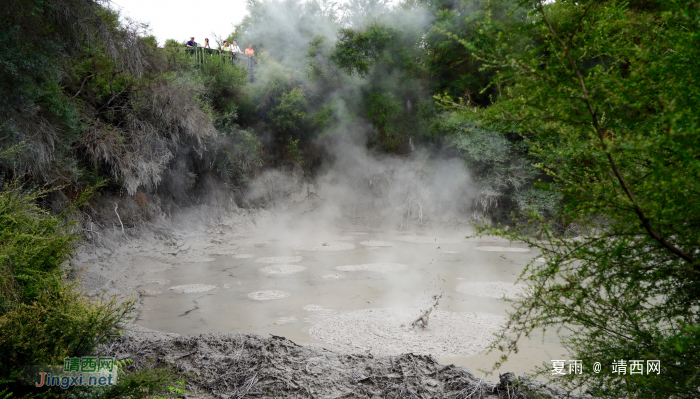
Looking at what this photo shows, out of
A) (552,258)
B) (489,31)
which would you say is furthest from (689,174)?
(489,31)

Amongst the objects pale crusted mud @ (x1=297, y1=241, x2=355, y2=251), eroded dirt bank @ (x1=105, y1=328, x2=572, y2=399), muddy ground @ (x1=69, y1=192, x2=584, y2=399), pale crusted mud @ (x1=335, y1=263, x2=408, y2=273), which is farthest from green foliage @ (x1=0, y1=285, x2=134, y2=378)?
pale crusted mud @ (x1=297, y1=241, x2=355, y2=251)

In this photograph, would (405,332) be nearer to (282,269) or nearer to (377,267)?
(377,267)

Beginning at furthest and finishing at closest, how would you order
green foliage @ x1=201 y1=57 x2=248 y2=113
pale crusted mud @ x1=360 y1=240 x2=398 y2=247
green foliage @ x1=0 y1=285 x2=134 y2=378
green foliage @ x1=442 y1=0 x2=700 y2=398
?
green foliage @ x1=201 y1=57 x2=248 y2=113, pale crusted mud @ x1=360 y1=240 x2=398 y2=247, green foliage @ x1=0 y1=285 x2=134 y2=378, green foliage @ x1=442 y1=0 x2=700 y2=398

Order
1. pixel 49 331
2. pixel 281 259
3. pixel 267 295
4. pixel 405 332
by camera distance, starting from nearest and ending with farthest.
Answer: pixel 49 331 < pixel 405 332 < pixel 267 295 < pixel 281 259

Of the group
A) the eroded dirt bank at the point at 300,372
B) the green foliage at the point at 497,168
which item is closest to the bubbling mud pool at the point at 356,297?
the eroded dirt bank at the point at 300,372

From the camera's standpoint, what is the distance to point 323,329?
568 centimetres

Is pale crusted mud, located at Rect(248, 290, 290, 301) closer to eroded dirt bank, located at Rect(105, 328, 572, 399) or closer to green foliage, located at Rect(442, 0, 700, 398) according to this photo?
eroded dirt bank, located at Rect(105, 328, 572, 399)

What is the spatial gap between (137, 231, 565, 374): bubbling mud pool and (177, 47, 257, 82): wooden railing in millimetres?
8257

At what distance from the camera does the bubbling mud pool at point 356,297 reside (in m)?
5.16

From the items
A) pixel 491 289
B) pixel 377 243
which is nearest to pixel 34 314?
pixel 491 289

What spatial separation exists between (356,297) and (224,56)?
513 inches

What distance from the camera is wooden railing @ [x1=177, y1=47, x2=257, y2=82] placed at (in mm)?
15838

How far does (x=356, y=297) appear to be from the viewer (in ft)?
24.0

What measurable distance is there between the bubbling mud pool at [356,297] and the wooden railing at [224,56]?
27.1 feet
